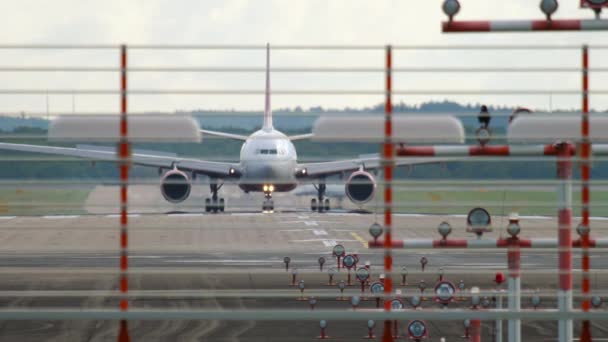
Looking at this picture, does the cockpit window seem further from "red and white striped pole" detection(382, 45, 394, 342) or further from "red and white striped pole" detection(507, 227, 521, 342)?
"red and white striped pole" detection(382, 45, 394, 342)

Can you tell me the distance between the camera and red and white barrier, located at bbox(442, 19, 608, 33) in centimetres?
532

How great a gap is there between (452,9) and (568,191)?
1492mm

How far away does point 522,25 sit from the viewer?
17.5 ft

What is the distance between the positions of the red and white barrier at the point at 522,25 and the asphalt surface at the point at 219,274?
4.18 feet

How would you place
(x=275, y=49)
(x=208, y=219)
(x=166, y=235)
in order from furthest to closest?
(x=208, y=219)
(x=166, y=235)
(x=275, y=49)

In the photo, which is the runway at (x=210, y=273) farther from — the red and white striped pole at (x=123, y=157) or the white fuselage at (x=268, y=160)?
the white fuselage at (x=268, y=160)

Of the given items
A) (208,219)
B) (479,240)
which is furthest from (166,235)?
(479,240)

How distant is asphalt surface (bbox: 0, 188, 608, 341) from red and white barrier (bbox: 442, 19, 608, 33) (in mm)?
1274

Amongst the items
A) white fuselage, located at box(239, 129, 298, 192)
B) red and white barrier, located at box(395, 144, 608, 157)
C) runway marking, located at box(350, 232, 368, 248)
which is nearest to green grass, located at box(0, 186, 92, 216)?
red and white barrier, located at box(395, 144, 608, 157)

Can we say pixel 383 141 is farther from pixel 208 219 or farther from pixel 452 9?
pixel 208 219

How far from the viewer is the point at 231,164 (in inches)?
1639

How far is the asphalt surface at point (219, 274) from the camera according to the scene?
22.6 feet

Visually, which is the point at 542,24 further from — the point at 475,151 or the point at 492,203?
the point at 492,203

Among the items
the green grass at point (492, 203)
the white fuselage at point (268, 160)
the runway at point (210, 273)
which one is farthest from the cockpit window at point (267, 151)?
the green grass at point (492, 203)
